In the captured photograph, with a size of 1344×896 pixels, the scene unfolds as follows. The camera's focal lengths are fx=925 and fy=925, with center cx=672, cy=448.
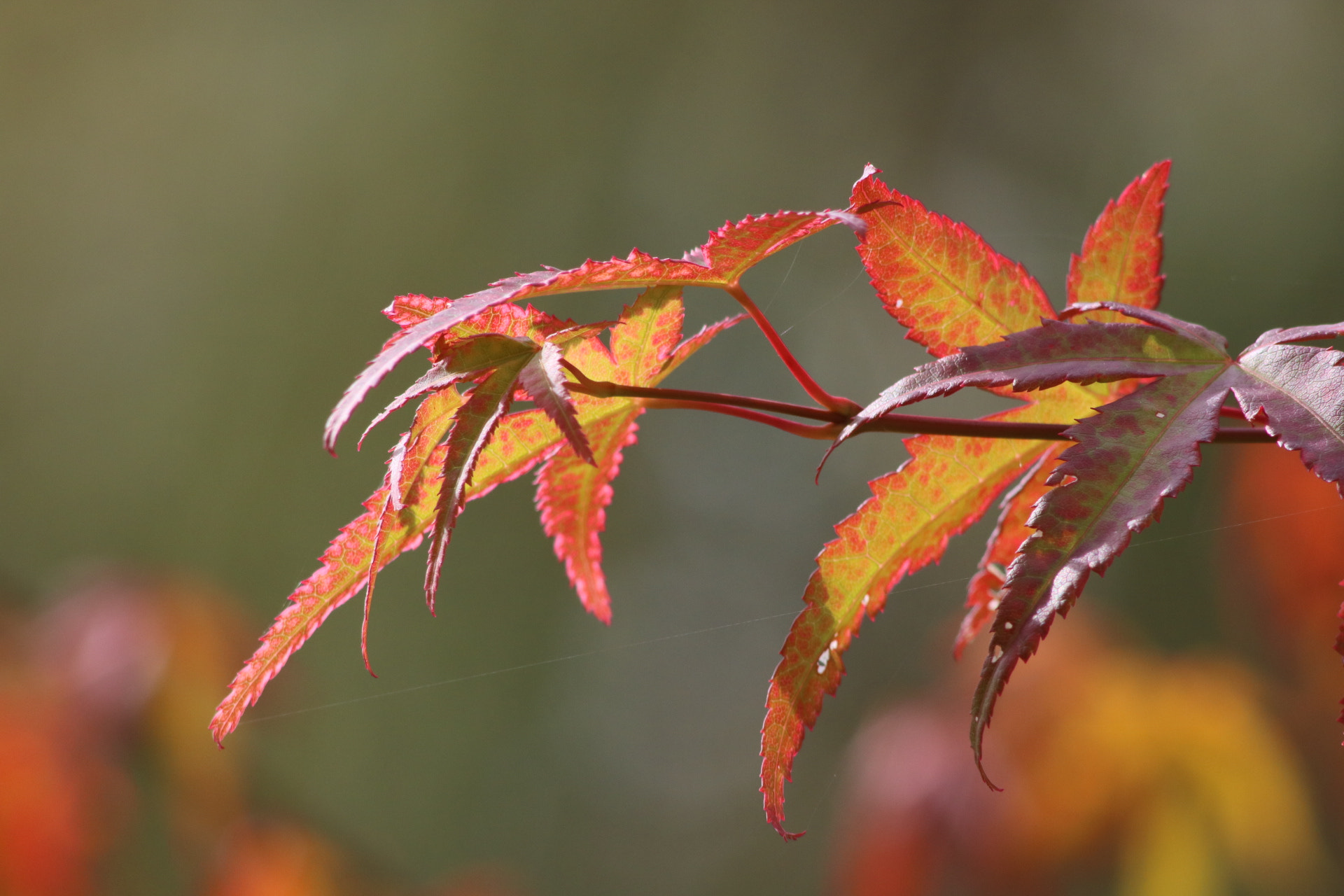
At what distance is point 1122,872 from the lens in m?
1.08

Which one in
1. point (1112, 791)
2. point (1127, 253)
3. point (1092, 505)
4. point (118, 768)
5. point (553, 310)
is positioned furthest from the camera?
point (553, 310)

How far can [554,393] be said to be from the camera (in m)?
0.23

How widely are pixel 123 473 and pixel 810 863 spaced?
127cm

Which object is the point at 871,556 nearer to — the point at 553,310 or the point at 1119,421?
the point at 1119,421

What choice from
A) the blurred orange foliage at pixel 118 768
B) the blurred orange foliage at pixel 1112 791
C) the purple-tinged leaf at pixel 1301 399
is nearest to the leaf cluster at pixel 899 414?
the purple-tinged leaf at pixel 1301 399

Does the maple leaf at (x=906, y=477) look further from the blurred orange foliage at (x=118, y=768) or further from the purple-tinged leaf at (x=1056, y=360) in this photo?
the blurred orange foliage at (x=118, y=768)

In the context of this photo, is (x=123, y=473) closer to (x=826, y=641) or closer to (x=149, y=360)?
(x=149, y=360)

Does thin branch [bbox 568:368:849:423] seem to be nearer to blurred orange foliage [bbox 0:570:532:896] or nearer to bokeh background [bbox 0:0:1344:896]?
bokeh background [bbox 0:0:1344:896]

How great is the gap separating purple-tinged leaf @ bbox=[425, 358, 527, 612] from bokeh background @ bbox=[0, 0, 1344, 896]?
3.31 ft

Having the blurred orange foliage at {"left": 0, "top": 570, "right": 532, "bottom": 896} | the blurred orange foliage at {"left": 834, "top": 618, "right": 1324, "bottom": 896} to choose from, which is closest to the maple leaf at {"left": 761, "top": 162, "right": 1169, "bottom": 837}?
the blurred orange foliage at {"left": 834, "top": 618, "right": 1324, "bottom": 896}

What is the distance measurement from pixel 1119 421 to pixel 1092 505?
0.03m

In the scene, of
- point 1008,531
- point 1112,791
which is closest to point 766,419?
point 1008,531

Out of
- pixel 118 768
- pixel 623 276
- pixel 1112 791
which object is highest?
pixel 623 276

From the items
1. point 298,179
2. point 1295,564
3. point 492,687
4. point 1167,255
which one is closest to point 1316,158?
point 1167,255
